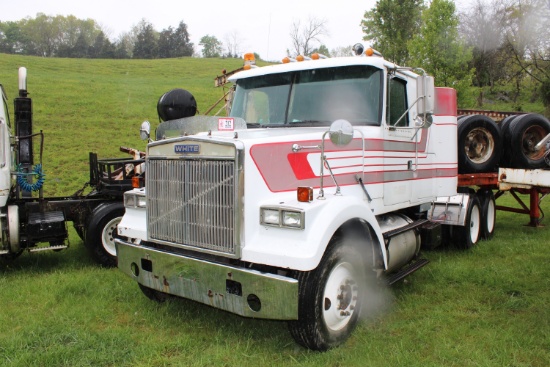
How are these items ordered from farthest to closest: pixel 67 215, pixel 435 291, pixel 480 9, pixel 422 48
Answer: pixel 422 48 → pixel 480 9 → pixel 67 215 → pixel 435 291

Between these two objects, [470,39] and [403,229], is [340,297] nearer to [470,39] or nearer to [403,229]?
[403,229]

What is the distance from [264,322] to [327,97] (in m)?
2.47

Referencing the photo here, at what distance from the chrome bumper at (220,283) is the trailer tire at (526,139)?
7.42m

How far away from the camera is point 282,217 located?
3.75m

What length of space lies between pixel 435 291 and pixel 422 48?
20.9 metres

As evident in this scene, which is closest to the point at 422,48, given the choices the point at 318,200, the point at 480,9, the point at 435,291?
the point at 480,9

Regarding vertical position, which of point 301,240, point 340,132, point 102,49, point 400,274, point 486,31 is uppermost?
point 102,49

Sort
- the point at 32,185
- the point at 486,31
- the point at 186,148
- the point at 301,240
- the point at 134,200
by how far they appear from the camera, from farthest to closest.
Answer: the point at 486,31 < the point at 32,185 < the point at 134,200 < the point at 186,148 < the point at 301,240

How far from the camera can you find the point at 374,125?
5117mm

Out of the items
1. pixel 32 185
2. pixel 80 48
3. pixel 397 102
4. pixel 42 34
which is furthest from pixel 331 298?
pixel 42 34

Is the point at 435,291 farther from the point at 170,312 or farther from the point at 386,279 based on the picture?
the point at 170,312

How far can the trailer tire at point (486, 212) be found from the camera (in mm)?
8891

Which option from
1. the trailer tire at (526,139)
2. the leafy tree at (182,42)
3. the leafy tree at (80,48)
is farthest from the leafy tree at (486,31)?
the leafy tree at (80,48)

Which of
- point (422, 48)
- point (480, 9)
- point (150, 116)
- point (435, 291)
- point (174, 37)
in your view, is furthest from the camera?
point (174, 37)
